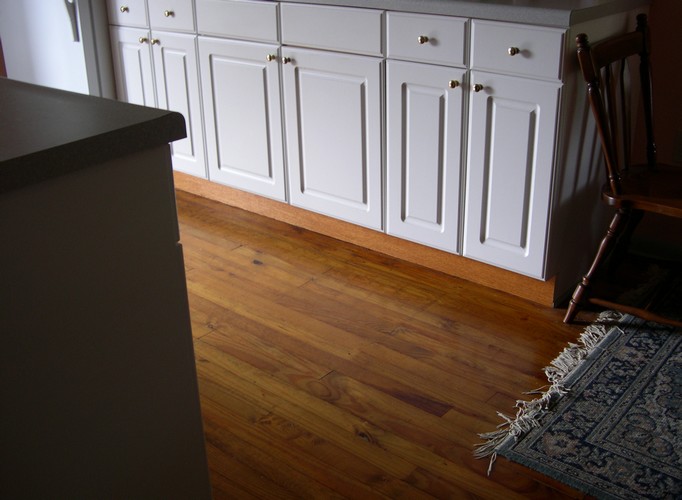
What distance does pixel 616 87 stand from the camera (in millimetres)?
2492

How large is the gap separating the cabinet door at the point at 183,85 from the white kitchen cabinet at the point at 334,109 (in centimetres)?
50

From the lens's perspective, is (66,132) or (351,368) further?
(351,368)

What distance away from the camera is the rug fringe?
1.92 meters

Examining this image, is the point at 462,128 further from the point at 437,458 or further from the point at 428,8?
the point at 437,458

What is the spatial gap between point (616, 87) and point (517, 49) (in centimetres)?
47

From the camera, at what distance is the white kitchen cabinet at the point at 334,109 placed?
259 cm

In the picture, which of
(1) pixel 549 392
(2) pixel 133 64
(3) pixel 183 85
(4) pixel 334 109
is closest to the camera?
(1) pixel 549 392

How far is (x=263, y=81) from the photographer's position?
293 centimetres

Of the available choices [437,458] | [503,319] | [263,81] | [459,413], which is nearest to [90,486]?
[437,458]

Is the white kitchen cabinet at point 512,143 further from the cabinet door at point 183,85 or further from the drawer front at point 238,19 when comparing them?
the cabinet door at point 183,85

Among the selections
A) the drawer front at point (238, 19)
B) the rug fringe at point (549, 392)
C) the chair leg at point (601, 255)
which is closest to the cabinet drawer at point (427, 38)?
the drawer front at point (238, 19)

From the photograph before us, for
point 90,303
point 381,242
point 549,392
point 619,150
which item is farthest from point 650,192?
point 90,303

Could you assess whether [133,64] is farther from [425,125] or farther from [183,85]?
[425,125]

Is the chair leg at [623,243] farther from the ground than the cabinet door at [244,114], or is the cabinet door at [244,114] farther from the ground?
the cabinet door at [244,114]
